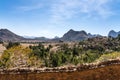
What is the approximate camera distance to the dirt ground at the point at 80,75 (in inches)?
944

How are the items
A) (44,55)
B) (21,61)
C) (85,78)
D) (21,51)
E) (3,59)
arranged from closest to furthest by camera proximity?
1. (85,78)
2. (3,59)
3. (21,51)
4. (21,61)
5. (44,55)

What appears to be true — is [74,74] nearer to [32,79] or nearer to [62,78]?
[62,78]

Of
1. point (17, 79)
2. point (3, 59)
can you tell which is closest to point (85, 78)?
point (17, 79)

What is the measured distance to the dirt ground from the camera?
24.0 meters

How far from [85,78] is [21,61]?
6845 cm

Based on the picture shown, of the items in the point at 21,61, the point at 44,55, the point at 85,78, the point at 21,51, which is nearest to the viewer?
the point at 85,78

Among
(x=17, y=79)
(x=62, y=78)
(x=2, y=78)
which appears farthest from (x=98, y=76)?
(x=2, y=78)

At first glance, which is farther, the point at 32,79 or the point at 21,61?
the point at 21,61

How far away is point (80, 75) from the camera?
78.8 ft

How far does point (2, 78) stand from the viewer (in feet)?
80.9

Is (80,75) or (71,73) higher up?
(71,73)

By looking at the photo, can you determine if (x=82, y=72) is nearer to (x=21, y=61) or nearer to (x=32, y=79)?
(x=32, y=79)

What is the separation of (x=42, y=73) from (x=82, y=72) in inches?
155

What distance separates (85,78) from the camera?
24.0m
